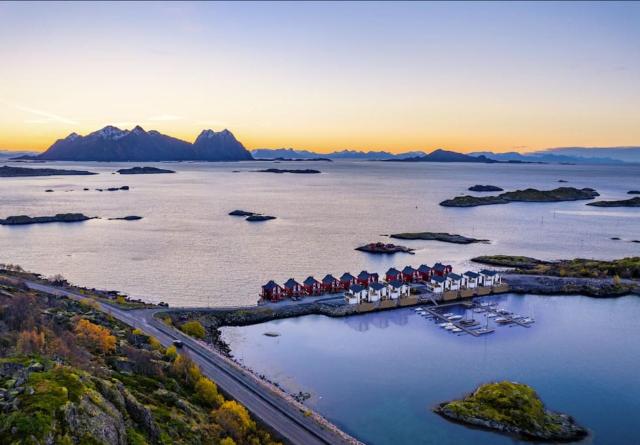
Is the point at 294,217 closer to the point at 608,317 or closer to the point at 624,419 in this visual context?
the point at 608,317

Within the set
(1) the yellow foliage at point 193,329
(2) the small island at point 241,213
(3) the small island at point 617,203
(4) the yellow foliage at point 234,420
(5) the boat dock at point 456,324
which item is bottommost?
(5) the boat dock at point 456,324

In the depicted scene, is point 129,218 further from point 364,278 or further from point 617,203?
point 617,203

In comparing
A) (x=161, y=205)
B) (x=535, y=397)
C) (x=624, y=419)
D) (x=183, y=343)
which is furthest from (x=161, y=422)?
(x=161, y=205)

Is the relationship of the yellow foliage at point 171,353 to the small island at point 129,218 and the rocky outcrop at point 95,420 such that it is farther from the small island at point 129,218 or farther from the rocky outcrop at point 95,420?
the small island at point 129,218

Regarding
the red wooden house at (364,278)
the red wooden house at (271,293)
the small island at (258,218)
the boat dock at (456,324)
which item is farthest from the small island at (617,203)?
the red wooden house at (271,293)

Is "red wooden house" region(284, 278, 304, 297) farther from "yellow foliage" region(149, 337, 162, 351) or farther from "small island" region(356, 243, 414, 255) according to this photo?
"small island" region(356, 243, 414, 255)
